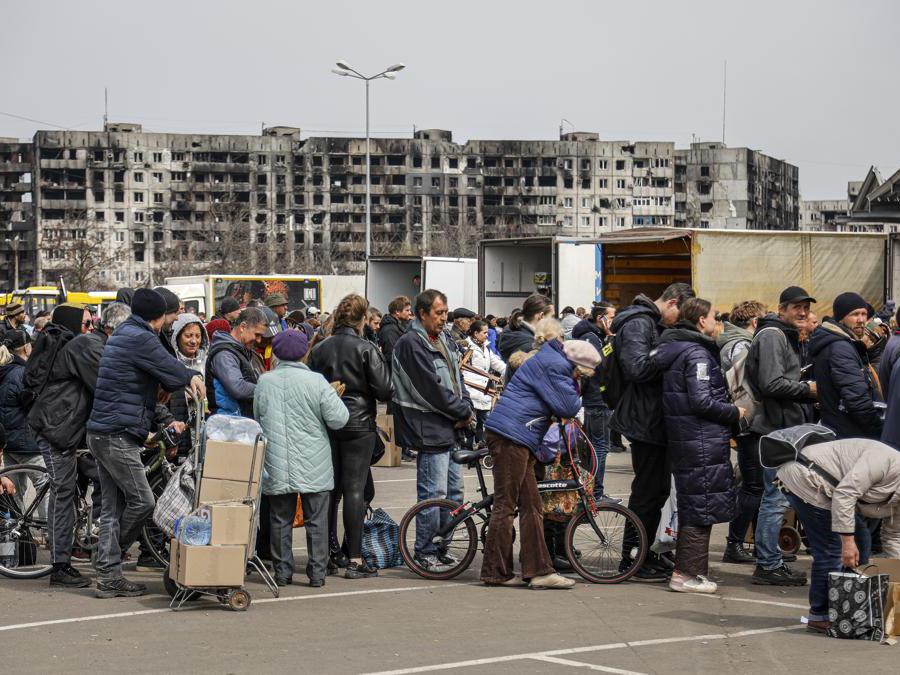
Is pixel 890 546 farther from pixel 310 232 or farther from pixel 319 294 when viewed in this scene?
pixel 310 232

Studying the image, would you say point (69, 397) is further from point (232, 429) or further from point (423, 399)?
point (423, 399)

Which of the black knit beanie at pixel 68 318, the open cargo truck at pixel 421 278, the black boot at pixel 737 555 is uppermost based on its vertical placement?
the open cargo truck at pixel 421 278

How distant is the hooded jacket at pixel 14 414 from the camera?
9.87 metres

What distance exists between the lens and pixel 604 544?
9164 millimetres

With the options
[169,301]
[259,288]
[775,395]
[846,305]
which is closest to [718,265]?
[775,395]

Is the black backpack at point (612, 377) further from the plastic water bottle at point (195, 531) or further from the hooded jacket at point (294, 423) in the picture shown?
the plastic water bottle at point (195, 531)

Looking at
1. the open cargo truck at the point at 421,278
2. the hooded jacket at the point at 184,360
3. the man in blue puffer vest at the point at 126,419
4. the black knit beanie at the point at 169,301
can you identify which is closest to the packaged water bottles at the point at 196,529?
the man in blue puffer vest at the point at 126,419

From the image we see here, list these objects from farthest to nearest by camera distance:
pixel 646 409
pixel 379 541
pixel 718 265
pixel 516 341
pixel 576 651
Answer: pixel 718 265 < pixel 516 341 < pixel 379 541 < pixel 646 409 < pixel 576 651

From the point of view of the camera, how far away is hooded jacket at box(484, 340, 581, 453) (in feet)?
28.5

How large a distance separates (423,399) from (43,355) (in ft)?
8.76

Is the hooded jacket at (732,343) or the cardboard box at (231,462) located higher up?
the hooded jacket at (732,343)

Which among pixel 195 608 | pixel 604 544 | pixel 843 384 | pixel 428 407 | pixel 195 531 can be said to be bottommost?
pixel 195 608

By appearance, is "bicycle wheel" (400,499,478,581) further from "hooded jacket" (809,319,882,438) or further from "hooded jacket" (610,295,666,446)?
"hooded jacket" (809,319,882,438)

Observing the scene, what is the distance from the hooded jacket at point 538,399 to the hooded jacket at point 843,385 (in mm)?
1612
